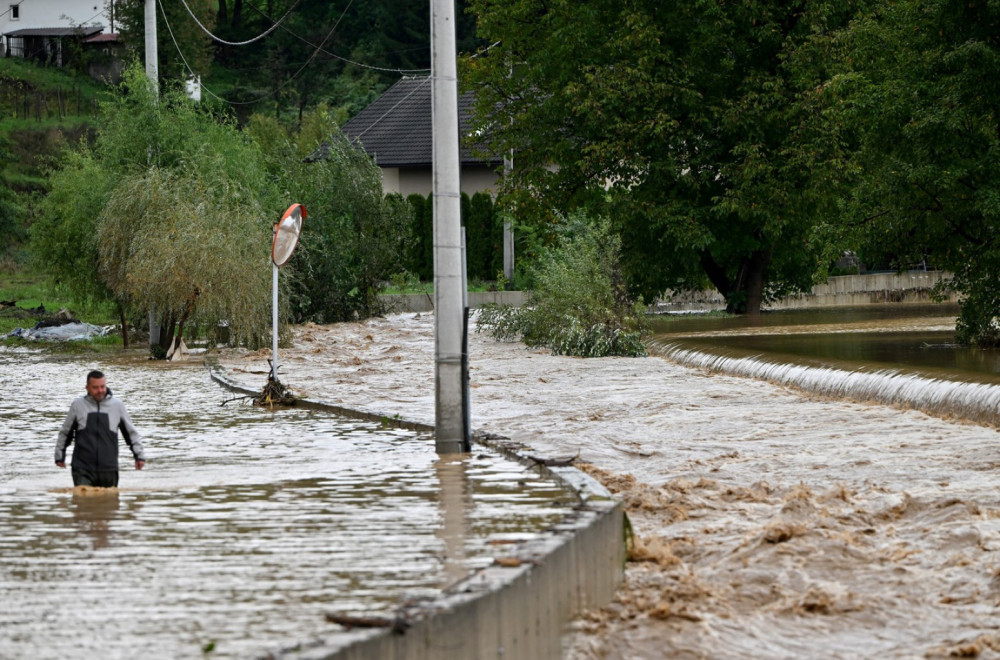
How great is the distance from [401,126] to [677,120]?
1228 inches

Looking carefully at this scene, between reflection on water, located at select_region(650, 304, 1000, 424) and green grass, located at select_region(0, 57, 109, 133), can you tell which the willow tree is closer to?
reflection on water, located at select_region(650, 304, 1000, 424)

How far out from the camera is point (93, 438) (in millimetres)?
11430

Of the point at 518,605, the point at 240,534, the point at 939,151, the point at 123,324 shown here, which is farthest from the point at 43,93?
the point at 518,605

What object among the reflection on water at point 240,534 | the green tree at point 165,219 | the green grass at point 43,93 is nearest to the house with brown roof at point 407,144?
the green grass at point 43,93

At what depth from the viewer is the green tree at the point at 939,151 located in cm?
2083

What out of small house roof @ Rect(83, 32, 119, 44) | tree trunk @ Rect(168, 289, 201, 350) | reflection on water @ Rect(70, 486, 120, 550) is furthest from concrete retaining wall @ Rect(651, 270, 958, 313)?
small house roof @ Rect(83, 32, 119, 44)

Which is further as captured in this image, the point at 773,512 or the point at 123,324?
the point at 123,324

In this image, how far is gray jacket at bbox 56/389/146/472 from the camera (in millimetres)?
11359

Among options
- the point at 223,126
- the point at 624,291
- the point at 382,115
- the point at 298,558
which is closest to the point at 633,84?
the point at 624,291

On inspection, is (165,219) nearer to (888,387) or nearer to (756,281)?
(756,281)

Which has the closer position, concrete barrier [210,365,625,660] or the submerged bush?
concrete barrier [210,365,625,660]

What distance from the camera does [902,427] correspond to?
1542 centimetres

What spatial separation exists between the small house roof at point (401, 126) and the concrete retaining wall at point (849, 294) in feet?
45.3

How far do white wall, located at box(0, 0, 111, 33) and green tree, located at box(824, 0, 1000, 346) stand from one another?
3384 inches
